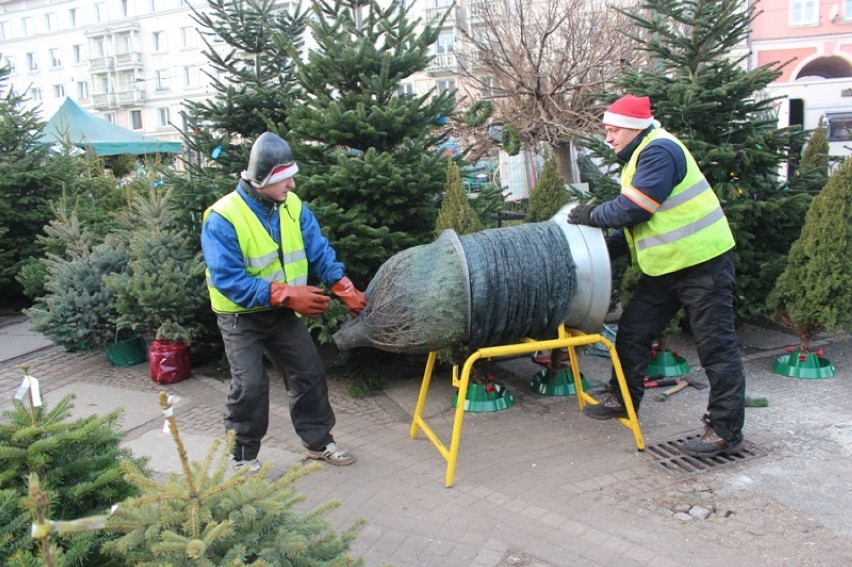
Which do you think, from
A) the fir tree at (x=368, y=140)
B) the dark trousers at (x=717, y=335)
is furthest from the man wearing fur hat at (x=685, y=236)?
the fir tree at (x=368, y=140)

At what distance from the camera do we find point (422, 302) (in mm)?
3758

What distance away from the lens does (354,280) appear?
5500mm

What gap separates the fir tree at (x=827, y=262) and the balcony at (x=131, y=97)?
53.8 meters

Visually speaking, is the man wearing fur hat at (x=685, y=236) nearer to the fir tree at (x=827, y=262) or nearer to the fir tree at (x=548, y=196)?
the fir tree at (x=827, y=262)

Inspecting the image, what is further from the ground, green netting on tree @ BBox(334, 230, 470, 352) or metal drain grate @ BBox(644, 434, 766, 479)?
green netting on tree @ BBox(334, 230, 470, 352)

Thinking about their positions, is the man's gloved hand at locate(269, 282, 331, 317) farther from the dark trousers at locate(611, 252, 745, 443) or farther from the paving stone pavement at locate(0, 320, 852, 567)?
the dark trousers at locate(611, 252, 745, 443)

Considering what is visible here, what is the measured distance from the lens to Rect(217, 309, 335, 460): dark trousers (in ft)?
12.9

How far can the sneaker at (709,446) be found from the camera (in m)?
3.99

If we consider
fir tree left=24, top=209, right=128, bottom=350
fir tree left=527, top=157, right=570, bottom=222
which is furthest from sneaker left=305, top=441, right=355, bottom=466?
fir tree left=24, top=209, right=128, bottom=350

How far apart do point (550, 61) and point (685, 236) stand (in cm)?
1380

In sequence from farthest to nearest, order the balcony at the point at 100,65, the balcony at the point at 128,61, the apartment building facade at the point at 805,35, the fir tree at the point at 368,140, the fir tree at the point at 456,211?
1. the balcony at the point at 100,65
2. the balcony at the point at 128,61
3. the apartment building facade at the point at 805,35
4. the fir tree at the point at 368,140
5. the fir tree at the point at 456,211

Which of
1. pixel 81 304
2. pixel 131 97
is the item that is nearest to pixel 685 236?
pixel 81 304

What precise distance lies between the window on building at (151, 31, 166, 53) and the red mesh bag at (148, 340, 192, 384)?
51849 mm

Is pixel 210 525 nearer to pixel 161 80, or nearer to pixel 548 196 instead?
pixel 548 196
